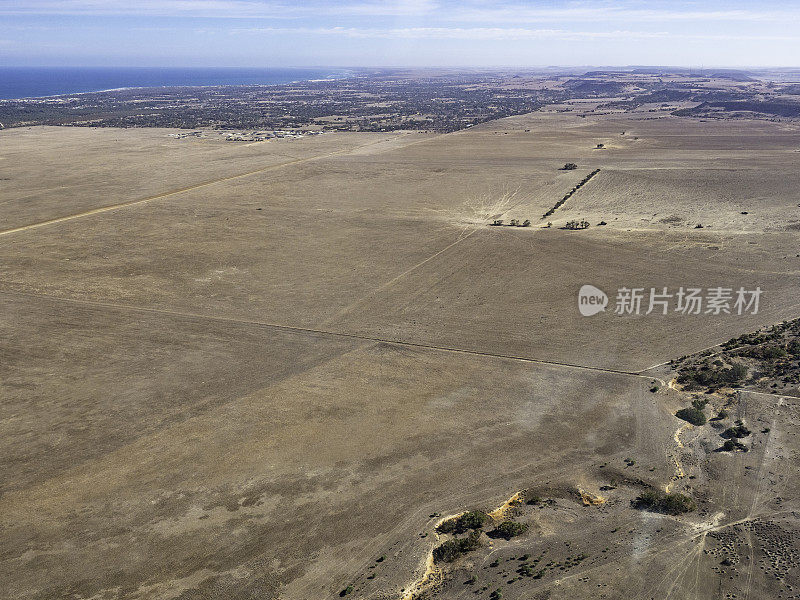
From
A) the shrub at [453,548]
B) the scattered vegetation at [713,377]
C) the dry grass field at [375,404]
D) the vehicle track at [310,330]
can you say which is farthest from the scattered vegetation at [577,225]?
the shrub at [453,548]

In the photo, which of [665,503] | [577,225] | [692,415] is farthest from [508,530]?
[577,225]

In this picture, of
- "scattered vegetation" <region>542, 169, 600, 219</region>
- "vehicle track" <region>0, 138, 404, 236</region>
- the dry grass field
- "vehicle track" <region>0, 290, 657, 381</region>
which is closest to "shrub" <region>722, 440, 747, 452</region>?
the dry grass field

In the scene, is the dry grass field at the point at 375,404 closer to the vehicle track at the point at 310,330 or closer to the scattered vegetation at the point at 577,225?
the vehicle track at the point at 310,330

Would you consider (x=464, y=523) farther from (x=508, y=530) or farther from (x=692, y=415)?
(x=692, y=415)

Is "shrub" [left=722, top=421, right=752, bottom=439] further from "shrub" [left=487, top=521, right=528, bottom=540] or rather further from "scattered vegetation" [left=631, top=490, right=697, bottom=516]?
"shrub" [left=487, top=521, right=528, bottom=540]

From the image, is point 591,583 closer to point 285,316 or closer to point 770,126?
point 285,316

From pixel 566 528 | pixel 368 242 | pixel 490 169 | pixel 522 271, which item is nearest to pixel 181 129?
pixel 490 169
